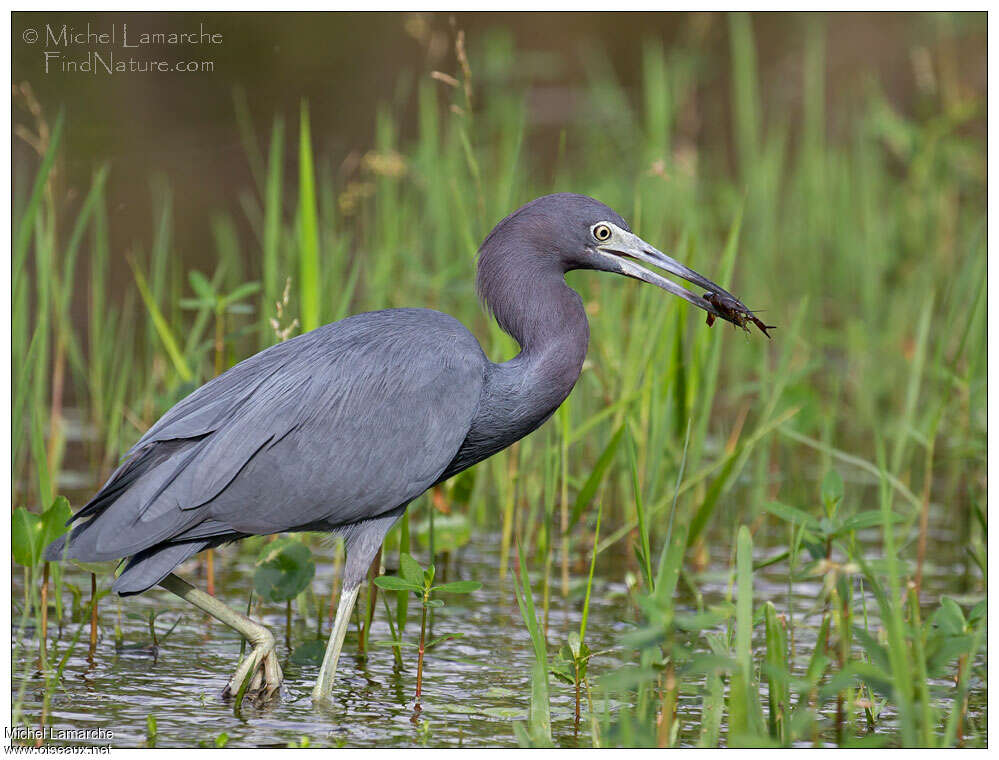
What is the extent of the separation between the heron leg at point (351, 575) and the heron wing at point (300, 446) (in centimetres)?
8

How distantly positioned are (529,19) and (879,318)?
9.97 m

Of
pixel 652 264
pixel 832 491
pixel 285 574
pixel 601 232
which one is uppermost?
pixel 601 232

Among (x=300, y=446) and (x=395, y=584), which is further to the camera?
(x=300, y=446)

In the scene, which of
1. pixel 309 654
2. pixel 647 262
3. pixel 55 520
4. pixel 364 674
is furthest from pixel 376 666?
pixel 647 262

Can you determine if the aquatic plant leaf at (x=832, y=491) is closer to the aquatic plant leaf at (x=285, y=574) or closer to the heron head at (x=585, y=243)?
the heron head at (x=585, y=243)

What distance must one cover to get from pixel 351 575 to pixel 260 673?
1.39 ft

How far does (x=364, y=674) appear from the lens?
469cm

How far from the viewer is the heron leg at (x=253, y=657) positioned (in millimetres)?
4328

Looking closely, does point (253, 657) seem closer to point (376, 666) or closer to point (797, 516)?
point (376, 666)

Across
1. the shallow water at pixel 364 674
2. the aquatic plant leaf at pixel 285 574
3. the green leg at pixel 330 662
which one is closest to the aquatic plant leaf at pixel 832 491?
the shallow water at pixel 364 674

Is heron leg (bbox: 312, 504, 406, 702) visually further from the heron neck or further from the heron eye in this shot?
the heron eye

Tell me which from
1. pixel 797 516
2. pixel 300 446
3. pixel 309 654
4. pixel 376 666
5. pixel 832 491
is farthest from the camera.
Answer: pixel 376 666

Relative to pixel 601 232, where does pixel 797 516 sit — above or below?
below

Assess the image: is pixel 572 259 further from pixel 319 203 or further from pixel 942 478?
pixel 319 203
